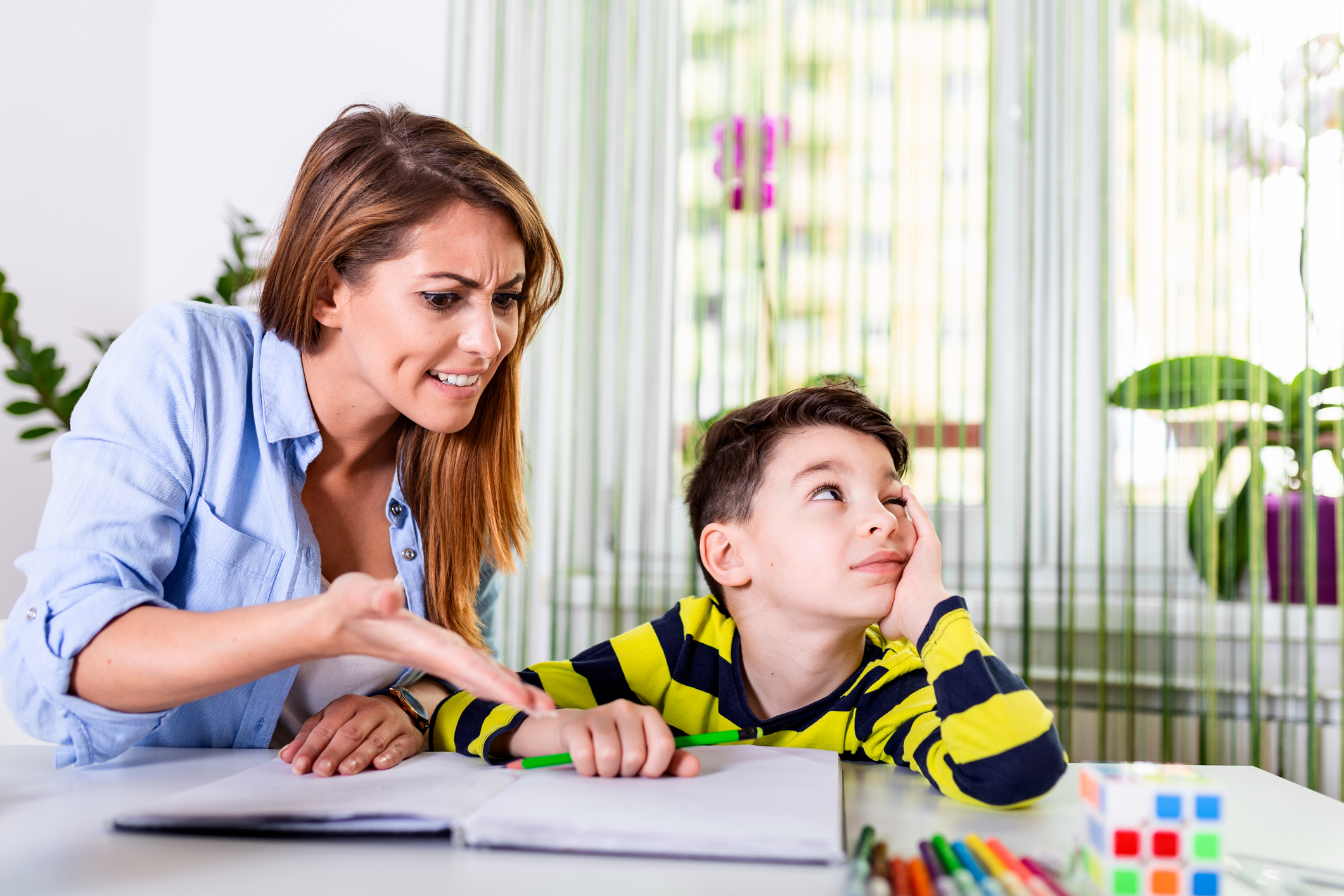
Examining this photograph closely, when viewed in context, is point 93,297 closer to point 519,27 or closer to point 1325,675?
point 519,27

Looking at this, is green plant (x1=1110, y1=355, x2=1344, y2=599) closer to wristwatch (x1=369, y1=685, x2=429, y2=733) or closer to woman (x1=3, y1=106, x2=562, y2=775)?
woman (x1=3, y1=106, x2=562, y2=775)

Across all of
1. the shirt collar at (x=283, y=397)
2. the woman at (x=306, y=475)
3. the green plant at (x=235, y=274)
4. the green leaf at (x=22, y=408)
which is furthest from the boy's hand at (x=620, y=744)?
the green leaf at (x=22, y=408)

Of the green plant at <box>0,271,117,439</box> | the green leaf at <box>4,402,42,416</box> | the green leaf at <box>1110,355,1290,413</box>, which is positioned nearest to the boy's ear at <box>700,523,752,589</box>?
the green leaf at <box>1110,355,1290,413</box>

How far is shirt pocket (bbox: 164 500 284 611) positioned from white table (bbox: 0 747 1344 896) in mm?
194

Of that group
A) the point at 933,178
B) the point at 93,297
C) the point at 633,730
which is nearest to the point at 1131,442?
the point at 933,178

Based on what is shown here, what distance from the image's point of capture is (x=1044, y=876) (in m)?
0.54

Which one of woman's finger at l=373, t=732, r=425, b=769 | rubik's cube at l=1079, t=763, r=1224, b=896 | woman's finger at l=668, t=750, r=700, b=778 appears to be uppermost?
rubik's cube at l=1079, t=763, r=1224, b=896

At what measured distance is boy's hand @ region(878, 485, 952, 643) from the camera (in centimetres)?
93

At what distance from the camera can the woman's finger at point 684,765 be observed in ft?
2.48

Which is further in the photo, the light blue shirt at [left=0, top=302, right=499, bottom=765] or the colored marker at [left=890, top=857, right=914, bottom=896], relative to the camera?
the light blue shirt at [left=0, top=302, right=499, bottom=765]

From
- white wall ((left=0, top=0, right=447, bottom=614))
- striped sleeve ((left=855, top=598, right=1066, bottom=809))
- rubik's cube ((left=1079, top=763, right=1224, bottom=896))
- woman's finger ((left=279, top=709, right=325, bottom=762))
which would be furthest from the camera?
white wall ((left=0, top=0, right=447, bottom=614))

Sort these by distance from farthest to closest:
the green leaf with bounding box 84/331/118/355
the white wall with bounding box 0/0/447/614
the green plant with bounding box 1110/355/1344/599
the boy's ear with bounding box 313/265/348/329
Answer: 1. the white wall with bounding box 0/0/447/614
2. the green leaf with bounding box 84/331/118/355
3. the green plant with bounding box 1110/355/1344/599
4. the boy's ear with bounding box 313/265/348/329

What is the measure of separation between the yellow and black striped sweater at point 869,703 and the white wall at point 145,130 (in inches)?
57.5

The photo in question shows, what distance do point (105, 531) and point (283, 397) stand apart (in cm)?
27
